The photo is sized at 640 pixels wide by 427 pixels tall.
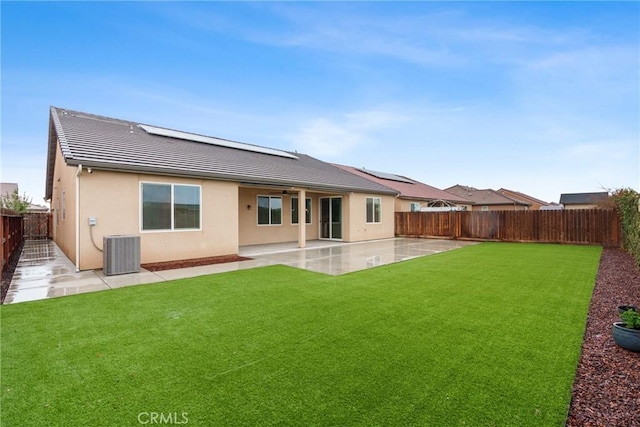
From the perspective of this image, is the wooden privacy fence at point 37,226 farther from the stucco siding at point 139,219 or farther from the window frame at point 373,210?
the window frame at point 373,210

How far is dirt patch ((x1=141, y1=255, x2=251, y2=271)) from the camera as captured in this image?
8948 mm

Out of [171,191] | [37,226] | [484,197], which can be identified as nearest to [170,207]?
[171,191]

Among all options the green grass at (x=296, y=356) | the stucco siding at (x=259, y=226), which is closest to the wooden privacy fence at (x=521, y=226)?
the stucco siding at (x=259, y=226)

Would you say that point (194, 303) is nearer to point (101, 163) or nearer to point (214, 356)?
point (214, 356)

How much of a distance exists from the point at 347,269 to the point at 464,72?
11.0m

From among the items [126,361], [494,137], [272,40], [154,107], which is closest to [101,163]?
[126,361]

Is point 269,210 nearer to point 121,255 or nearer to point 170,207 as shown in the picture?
point 170,207

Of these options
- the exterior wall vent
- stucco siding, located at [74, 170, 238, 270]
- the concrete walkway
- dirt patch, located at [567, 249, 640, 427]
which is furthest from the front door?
dirt patch, located at [567, 249, 640, 427]

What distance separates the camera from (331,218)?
58.2ft

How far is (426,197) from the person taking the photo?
24.4 meters

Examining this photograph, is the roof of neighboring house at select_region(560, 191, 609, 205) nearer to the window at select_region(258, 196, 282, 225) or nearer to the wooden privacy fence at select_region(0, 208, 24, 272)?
the window at select_region(258, 196, 282, 225)

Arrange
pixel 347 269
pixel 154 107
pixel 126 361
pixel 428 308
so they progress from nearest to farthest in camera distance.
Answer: pixel 126 361 < pixel 428 308 < pixel 347 269 < pixel 154 107

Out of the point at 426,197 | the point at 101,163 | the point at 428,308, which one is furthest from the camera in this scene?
the point at 426,197

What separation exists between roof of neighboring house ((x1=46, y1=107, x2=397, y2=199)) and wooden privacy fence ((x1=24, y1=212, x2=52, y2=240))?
4.56 metres
